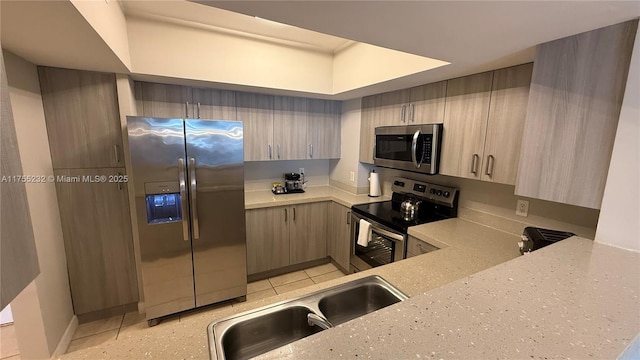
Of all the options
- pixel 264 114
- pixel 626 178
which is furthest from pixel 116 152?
pixel 626 178

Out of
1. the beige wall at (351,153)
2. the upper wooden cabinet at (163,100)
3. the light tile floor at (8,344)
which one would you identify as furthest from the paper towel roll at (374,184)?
the light tile floor at (8,344)

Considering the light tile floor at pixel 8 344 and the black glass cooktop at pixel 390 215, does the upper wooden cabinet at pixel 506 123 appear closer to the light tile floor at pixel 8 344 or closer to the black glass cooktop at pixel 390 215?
the black glass cooktop at pixel 390 215

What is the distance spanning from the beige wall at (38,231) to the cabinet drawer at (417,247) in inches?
103

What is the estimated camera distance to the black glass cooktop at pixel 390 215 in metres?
2.20

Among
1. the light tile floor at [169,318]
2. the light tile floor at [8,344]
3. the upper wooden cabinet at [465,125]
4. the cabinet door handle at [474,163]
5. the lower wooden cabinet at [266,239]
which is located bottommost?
A: the light tile floor at [8,344]

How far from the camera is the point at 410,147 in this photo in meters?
2.40

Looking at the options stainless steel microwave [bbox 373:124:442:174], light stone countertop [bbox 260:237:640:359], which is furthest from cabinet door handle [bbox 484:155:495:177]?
light stone countertop [bbox 260:237:640:359]

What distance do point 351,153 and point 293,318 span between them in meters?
2.50

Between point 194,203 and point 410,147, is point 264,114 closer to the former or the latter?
point 194,203

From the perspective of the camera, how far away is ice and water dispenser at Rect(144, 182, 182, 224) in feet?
6.91

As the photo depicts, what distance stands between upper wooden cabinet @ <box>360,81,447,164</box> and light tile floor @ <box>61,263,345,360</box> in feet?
5.01

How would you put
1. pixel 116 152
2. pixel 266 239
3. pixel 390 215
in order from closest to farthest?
pixel 116 152 < pixel 390 215 < pixel 266 239

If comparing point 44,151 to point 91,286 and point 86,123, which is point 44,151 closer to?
point 86,123

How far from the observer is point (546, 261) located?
1.05m
